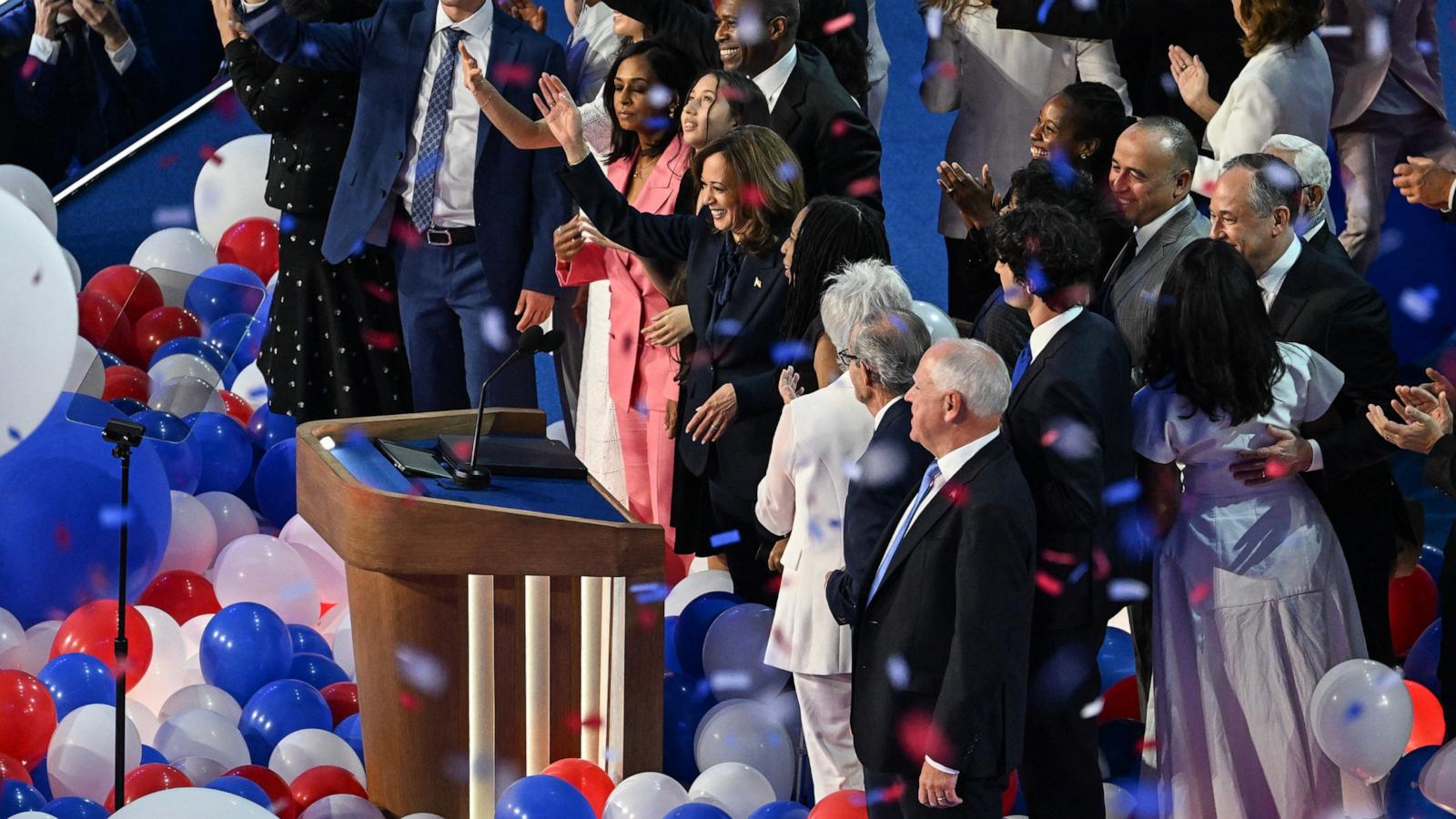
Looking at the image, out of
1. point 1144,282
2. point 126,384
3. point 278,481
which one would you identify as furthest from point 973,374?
point 126,384

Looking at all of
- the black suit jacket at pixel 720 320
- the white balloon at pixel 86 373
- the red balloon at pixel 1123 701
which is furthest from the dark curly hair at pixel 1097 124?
the white balloon at pixel 86 373

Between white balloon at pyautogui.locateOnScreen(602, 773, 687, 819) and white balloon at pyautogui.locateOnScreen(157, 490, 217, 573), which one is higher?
white balloon at pyautogui.locateOnScreen(157, 490, 217, 573)

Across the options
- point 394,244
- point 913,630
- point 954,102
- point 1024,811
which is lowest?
point 1024,811

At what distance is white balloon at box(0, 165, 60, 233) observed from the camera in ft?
18.2

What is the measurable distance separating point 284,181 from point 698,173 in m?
1.32

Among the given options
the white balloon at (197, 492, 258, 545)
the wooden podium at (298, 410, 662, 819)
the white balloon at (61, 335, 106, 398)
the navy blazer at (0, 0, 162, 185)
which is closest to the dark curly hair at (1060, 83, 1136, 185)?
the wooden podium at (298, 410, 662, 819)

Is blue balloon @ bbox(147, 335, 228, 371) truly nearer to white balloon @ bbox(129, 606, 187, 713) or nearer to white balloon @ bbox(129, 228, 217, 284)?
white balloon @ bbox(129, 228, 217, 284)

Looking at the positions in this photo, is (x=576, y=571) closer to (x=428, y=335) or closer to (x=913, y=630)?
(x=913, y=630)

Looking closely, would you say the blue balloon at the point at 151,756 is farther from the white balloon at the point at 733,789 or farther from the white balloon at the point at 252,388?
the white balloon at the point at 252,388

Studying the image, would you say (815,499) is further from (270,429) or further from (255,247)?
(255,247)

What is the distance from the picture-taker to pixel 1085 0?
429 cm

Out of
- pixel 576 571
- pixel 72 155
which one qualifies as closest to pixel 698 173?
pixel 576 571

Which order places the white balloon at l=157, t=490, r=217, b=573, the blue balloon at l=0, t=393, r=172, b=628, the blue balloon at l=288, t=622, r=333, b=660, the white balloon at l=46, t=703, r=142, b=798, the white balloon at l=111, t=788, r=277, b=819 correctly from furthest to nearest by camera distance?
the white balloon at l=157, t=490, r=217, b=573 → the blue balloon at l=0, t=393, r=172, b=628 → the blue balloon at l=288, t=622, r=333, b=660 → the white balloon at l=46, t=703, r=142, b=798 → the white balloon at l=111, t=788, r=277, b=819

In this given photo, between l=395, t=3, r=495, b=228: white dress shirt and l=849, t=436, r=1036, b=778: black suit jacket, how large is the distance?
81.3 inches
